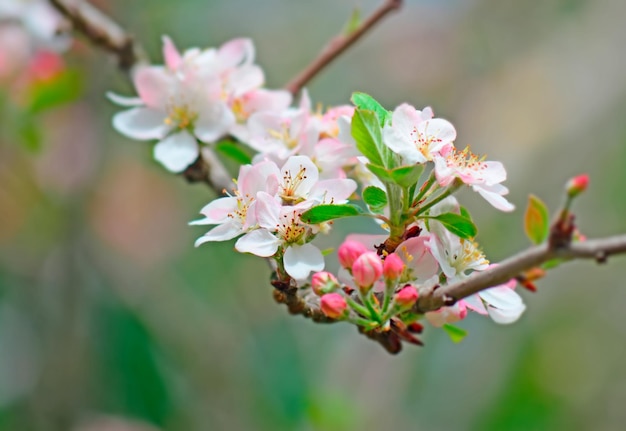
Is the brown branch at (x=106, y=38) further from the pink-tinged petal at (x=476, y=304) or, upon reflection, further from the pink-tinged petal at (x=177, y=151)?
the pink-tinged petal at (x=476, y=304)

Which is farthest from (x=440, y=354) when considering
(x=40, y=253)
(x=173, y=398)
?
(x=40, y=253)

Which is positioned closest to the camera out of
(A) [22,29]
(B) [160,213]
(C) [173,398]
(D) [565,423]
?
(A) [22,29]

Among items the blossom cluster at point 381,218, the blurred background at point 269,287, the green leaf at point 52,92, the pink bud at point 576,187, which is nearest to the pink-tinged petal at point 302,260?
the blossom cluster at point 381,218

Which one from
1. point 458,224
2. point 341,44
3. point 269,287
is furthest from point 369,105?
point 269,287

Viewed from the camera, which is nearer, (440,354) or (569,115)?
(440,354)

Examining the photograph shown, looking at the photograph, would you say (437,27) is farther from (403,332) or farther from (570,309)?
(403,332)

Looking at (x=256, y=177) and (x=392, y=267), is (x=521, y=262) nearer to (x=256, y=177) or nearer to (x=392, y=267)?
(x=392, y=267)

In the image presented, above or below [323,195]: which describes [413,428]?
below

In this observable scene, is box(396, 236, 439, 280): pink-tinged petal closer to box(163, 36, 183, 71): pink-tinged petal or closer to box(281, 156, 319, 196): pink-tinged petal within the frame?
box(281, 156, 319, 196): pink-tinged petal

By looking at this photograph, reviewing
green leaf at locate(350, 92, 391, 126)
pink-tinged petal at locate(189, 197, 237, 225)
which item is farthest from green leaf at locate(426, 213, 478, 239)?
pink-tinged petal at locate(189, 197, 237, 225)
